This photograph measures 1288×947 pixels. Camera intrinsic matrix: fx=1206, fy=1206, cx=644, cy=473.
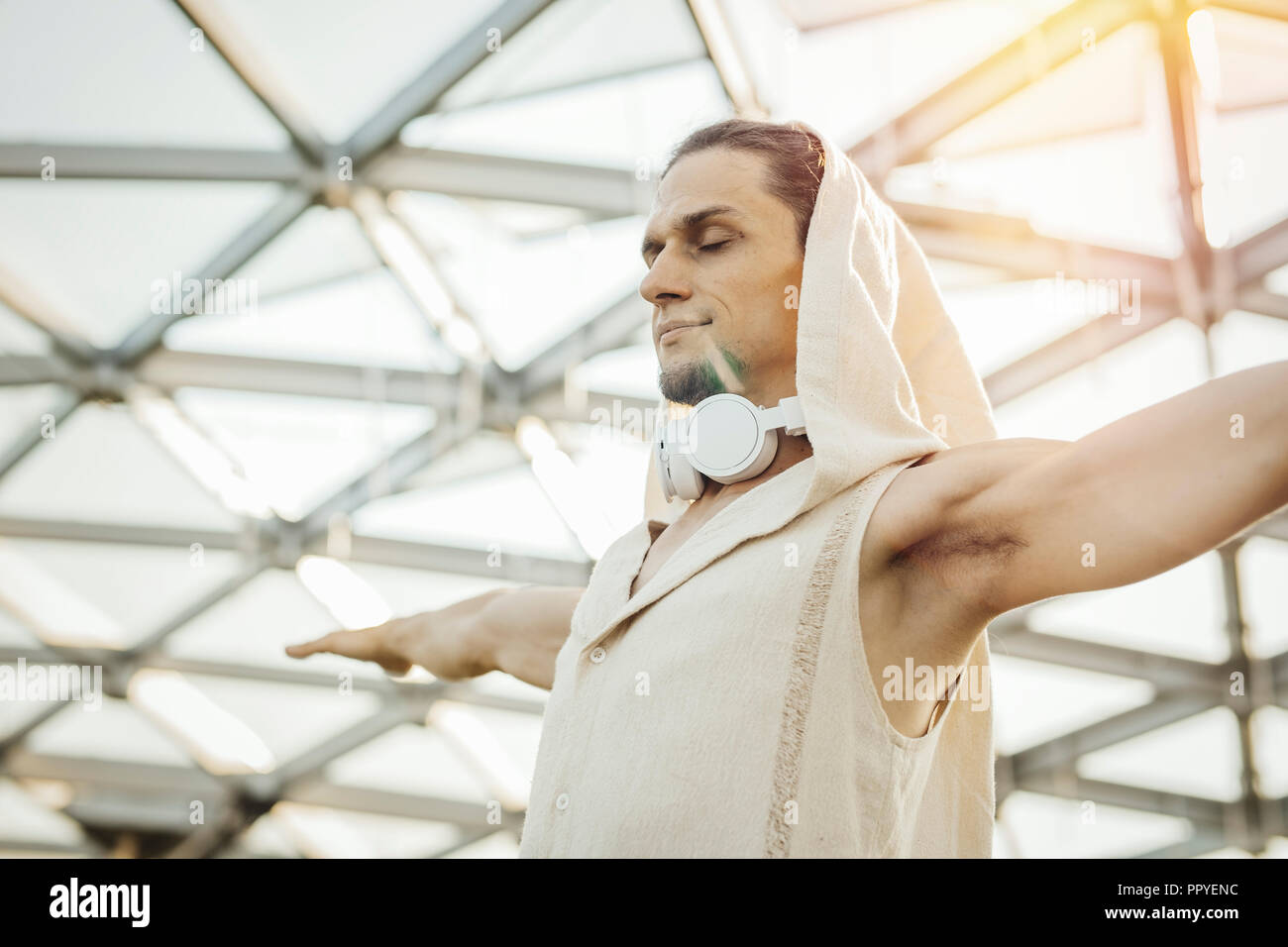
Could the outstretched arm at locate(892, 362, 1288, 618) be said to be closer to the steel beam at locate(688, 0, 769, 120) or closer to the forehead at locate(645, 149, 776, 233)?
the forehead at locate(645, 149, 776, 233)

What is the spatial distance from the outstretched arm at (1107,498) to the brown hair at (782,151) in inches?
35.5

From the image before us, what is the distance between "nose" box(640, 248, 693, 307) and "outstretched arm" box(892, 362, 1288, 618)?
2.66 ft

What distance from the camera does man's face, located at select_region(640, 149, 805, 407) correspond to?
288 centimetres

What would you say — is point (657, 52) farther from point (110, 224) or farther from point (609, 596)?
point (609, 596)

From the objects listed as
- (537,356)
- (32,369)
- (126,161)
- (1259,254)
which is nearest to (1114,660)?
(1259,254)

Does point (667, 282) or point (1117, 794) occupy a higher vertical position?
point (1117, 794)

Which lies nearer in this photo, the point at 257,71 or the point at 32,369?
the point at 257,71

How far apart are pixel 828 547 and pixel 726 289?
778 millimetres

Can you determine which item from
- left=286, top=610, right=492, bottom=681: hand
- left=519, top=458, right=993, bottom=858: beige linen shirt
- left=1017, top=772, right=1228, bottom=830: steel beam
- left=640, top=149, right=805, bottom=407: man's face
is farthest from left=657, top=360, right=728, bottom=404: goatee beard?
left=1017, top=772, right=1228, bottom=830: steel beam

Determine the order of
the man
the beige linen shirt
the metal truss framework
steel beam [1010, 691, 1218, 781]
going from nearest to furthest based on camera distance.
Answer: the man → the beige linen shirt → the metal truss framework → steel beam [1010, 691, 1218, 781]

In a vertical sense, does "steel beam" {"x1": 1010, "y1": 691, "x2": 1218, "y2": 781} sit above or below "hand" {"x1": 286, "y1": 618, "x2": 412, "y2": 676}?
above

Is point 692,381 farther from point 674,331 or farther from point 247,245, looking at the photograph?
point 247,245

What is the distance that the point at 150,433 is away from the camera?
1192 centimetres

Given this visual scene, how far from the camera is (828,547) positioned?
7.82ft
